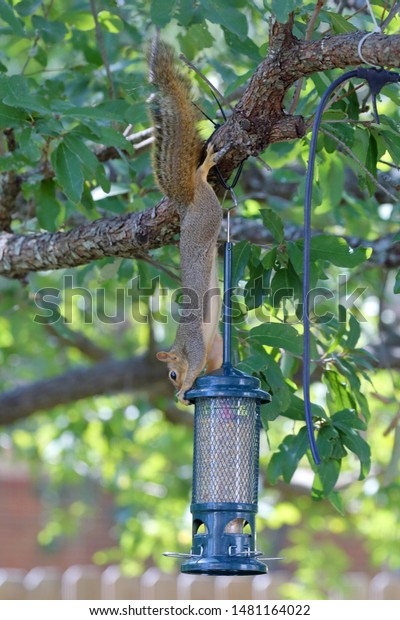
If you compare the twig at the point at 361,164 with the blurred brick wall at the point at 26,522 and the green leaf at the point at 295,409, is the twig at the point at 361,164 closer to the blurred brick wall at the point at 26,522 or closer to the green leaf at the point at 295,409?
the green leaf at the point at 295,409

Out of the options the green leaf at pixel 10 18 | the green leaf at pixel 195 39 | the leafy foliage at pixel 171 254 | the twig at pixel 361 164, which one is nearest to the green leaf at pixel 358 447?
the leafy foliage at pixel 171 254

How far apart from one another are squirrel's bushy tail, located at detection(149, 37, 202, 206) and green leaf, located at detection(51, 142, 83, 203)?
215 millimetres

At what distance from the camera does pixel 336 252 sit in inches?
83.7

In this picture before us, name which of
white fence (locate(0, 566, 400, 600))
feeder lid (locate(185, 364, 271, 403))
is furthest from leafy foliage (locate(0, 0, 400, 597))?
white fence (locate(0, 566, 400, 600))

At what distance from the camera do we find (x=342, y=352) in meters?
2.41

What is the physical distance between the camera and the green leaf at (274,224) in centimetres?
217

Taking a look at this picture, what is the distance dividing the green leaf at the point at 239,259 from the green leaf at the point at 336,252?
148 mm

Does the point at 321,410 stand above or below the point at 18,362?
below

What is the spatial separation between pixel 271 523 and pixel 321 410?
332cm

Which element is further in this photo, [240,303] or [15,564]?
[15,564]
